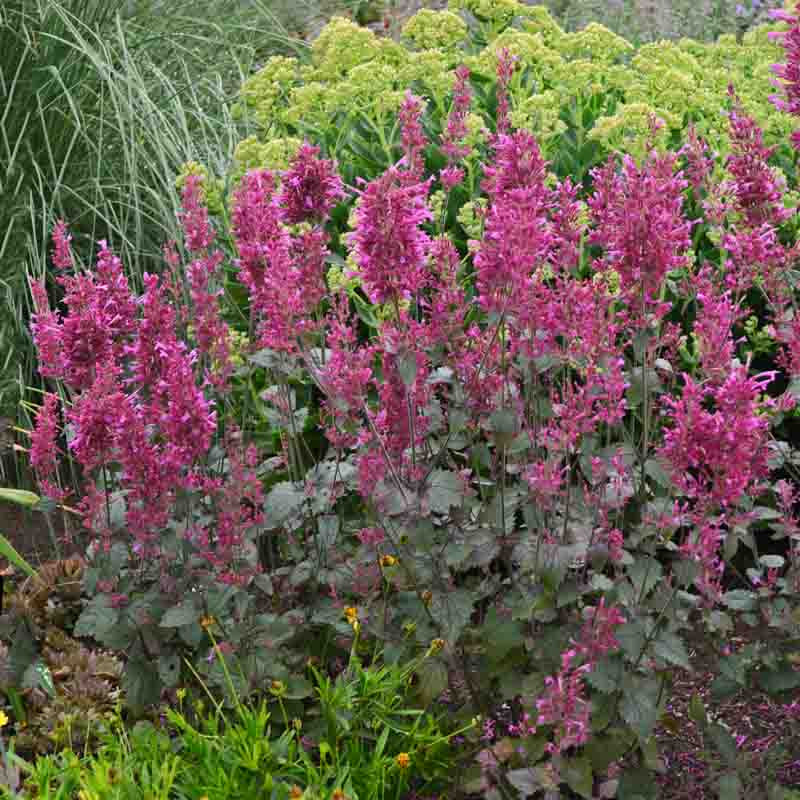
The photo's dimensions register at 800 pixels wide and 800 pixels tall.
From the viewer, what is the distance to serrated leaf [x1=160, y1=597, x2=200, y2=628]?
265 cm

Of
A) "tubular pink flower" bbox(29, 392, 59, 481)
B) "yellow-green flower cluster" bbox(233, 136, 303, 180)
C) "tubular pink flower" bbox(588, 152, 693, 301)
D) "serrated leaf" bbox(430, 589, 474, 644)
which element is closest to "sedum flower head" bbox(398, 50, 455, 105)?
"yellow-green flower cluster" bbox(233, 136, 303, 180)

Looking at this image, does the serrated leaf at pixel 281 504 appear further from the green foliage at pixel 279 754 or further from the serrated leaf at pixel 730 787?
the serrated leaf at pixel 730 787

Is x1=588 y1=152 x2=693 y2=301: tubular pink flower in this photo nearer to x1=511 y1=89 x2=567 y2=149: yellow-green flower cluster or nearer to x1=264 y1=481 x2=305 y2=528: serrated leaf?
x1=264 y1=481 x2=305 y2=528: serrated leaf

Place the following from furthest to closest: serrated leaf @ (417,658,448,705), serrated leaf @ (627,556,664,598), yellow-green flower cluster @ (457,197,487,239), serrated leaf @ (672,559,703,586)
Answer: yellow-green flower cluster @ (457,197,487,239) → serrated leaf @ (417,658,448,705) → serrated leaf @ (627,556,664,598) → serrated leaf @ (672,559,703,586)

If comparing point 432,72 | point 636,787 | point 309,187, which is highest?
point 309,187

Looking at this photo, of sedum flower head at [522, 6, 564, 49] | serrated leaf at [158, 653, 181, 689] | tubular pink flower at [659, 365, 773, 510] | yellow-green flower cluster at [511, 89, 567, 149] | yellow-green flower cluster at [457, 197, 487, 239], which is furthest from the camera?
sedum flower head at [522, 6, 564, 49]

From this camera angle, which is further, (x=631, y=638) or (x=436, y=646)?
(x=436, y=646)

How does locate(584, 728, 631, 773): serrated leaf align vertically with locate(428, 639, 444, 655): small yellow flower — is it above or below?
below

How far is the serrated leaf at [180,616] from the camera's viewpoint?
2654 millimetres

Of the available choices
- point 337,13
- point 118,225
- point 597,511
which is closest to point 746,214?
point 597,511

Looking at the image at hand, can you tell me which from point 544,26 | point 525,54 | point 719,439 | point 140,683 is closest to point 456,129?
point 719,439

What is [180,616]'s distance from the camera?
2668mm

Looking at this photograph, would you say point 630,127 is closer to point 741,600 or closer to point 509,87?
point 509,87

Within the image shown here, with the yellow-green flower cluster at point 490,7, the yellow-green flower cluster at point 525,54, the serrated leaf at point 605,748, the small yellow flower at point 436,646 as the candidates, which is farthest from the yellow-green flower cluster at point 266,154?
the serrated leaf at point 605,748
